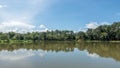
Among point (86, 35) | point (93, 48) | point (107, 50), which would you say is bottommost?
point (93, 48)

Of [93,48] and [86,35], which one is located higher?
[86,35]

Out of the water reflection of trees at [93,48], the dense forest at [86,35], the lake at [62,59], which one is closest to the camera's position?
the lake at [62,59]

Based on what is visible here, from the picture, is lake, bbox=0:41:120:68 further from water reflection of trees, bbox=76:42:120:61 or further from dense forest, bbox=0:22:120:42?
dense forest, bbox=0:22:120:42

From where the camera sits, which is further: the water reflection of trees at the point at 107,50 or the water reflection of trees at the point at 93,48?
the water reflection of trees at the point at 93,48

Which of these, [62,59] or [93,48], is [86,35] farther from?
[62,59]

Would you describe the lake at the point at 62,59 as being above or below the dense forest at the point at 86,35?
below

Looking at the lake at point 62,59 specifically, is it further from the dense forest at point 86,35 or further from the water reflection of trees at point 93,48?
the dense forest at point 86,35

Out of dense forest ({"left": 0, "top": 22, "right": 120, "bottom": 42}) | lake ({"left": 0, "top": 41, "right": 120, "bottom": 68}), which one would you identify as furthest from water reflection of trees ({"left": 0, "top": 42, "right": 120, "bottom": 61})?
dense forest ({"left": 0, "top": 22, "right": 120, "bottom": 42})

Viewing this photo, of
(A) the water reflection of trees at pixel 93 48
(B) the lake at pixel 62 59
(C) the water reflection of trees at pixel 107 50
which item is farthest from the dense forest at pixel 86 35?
(B) the lake at pixel 62 59

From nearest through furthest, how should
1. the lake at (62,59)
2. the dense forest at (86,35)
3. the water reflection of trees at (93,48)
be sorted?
1. the lake at (62,59)
2. the water reflection of trees at (93,48)
3. the dense forest at (86,35)

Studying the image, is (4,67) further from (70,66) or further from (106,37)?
(106,37)

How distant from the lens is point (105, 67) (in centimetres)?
1442

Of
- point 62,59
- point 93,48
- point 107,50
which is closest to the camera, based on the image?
point 62,59

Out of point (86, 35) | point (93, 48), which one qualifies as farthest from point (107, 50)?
point (86, 35)
